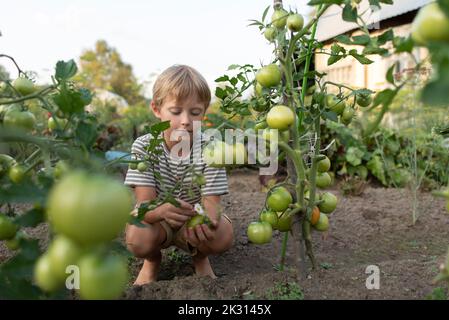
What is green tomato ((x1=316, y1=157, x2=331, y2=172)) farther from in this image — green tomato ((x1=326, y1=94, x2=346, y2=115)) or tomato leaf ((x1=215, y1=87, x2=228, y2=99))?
tomato leaf ((x1=215, y1=87, x2=228, y2=99))

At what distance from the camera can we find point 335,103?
1.35m

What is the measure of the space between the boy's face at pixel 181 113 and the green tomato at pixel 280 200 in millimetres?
663

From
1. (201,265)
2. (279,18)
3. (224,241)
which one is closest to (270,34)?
(279,18)

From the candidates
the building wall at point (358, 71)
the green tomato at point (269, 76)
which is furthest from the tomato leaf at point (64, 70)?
the building wall at point (358, 71)

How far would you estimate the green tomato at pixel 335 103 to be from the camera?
1.35m

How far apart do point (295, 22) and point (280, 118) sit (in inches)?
11.9

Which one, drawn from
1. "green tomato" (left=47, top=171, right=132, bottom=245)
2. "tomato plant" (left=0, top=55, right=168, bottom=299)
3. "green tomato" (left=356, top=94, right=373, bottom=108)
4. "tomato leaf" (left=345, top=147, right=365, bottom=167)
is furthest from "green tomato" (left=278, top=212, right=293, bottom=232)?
"tomato leaf" (left=345, top=147, right=365, bottom=167)

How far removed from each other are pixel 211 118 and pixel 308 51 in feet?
1.68

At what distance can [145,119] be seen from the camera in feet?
20.6

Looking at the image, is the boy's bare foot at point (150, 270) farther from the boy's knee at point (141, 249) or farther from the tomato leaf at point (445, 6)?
the tomato leaf at point (445, 6)

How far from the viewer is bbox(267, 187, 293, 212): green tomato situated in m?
1.28

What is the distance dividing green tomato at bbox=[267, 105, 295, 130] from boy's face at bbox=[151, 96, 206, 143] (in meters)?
0.76

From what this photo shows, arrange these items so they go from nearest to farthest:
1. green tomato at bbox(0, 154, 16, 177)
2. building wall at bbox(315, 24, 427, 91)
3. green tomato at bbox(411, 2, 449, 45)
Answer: green tomato at bbox(411, 2, 449, 45) < green tomato at bbox(0, 154, 16, 177) < building wall at bbox(315, 24, 427, 91)

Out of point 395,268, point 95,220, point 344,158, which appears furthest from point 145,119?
point 95,220
